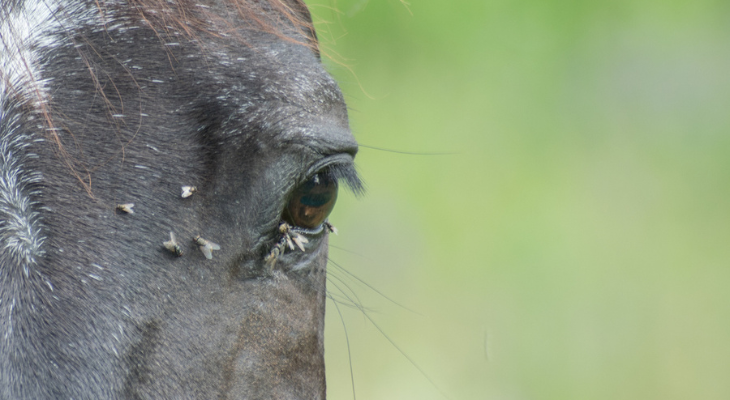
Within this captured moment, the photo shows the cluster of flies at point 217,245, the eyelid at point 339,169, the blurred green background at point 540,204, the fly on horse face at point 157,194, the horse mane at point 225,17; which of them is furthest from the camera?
the blurred green background at point 540,204

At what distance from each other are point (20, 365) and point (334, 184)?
740 millimetres

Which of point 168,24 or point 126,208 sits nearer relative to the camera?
point 126,208

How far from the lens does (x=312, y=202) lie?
1.41m

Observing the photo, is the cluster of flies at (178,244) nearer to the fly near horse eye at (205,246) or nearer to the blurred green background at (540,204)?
the fly near horse eye at (205,246)

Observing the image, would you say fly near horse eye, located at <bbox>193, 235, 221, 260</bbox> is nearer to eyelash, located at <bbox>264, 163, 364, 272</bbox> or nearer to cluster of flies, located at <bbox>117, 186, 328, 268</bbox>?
cluster of flies, located at <bbox>117, 186, 328, 268</bbox>

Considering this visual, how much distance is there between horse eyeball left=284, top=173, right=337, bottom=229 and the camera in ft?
4.50

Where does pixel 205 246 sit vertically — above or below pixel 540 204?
above

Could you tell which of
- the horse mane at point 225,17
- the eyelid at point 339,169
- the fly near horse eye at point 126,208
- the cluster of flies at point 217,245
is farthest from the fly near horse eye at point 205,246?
the horse mane at point 225,17

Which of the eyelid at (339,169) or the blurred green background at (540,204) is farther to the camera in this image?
the blurred green background at (540,204)

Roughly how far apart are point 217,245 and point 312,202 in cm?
27

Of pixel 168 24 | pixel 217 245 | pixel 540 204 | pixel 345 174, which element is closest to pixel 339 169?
pixel 345 174

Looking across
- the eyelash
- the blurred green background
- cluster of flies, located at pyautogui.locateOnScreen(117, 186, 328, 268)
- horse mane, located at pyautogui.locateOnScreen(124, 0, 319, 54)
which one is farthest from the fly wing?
the blurred green background

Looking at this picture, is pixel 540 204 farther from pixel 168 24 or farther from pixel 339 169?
pixel 168 24

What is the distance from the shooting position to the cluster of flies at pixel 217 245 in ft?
3.72
